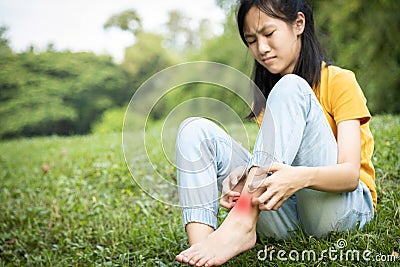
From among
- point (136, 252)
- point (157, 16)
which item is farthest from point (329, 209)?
point (157, 16)

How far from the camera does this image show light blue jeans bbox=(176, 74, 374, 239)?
119 centimetres

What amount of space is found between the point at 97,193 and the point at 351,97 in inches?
66.9

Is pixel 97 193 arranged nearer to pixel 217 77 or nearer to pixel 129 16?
pixel 217 77

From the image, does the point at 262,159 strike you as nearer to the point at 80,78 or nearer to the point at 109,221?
Result: the point at 109,221

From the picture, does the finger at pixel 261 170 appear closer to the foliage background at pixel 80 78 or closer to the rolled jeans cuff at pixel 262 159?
the rolled jeans cuff at pixel 262 159

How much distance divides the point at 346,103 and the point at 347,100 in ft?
0.03

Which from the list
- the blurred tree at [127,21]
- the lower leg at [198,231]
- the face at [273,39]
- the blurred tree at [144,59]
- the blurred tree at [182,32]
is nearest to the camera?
the lower leg at [198,231]

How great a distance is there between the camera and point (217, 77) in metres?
1.53

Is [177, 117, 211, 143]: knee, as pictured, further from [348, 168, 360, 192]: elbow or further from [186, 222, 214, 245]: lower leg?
[348, 168, 360, 192]: elbow

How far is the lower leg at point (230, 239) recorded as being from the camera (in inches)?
47.3

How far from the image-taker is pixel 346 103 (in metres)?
1.32

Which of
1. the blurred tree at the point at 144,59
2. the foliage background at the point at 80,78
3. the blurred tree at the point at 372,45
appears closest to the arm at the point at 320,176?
the blurred tree at the point at 372,45

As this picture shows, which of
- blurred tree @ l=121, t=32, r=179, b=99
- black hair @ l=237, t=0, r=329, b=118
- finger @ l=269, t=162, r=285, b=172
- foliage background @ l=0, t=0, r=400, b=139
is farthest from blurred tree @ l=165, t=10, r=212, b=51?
finger @ l=269, t=162, r=285, b=172

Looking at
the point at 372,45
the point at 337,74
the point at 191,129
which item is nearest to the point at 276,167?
the point at 191,129
